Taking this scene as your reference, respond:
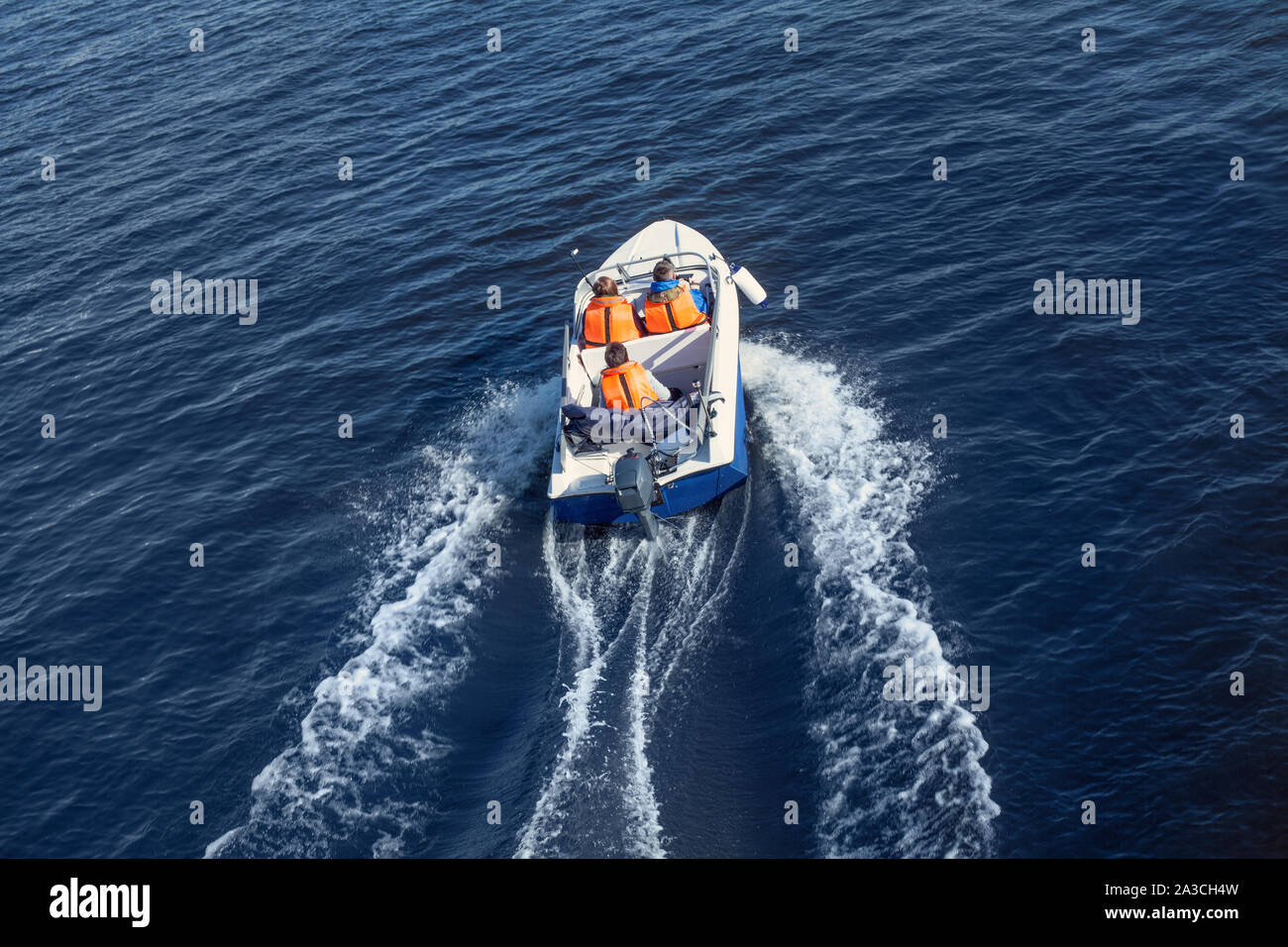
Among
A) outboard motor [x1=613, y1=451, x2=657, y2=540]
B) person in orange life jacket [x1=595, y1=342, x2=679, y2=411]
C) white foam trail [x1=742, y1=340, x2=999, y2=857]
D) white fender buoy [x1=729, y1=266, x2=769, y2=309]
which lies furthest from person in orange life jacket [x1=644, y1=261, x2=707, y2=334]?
outboard motor [x1=613, y1=451, x2=657, y2=540]

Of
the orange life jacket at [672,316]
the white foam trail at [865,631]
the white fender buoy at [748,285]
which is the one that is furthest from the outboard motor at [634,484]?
the white fender buoy at [748,285]

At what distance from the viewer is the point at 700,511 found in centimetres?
2267

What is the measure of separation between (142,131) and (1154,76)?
32457 mm

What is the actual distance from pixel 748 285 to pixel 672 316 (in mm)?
2263

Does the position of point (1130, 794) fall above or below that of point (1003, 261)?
below

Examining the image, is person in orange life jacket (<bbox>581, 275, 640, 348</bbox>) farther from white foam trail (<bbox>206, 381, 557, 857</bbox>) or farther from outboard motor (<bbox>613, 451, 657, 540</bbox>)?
outboard motor (<bbox>613, 451, 657, 540</bbox>)

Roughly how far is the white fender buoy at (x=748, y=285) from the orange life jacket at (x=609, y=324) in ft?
9.03

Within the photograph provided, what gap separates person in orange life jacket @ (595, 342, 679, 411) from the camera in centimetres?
2294

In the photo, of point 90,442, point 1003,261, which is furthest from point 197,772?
point 1003,261

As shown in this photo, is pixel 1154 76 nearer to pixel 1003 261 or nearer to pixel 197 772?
pixel 1003 261

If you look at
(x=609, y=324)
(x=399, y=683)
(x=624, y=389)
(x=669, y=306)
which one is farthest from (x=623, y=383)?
(x=399, y=683)

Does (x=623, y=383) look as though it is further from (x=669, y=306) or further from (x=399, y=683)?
(x=399, y=683)

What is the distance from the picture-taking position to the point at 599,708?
18.8 m

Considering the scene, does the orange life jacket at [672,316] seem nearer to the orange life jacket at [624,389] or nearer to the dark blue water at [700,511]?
the dark blue water at [700,511]
